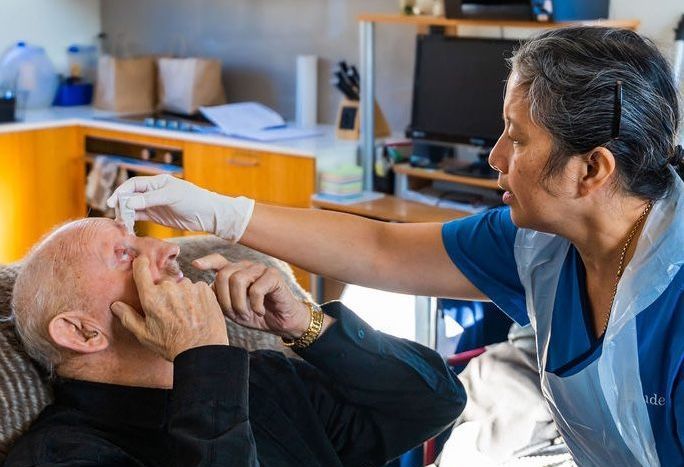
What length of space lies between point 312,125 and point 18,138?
4.02 feet

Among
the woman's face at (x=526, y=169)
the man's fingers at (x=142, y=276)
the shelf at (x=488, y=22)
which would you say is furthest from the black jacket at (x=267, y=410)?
the shelf at (x=488, y=22)

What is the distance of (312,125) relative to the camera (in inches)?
168

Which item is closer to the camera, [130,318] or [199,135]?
[130,318]

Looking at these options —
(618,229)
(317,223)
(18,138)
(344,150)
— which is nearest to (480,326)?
(344,150)

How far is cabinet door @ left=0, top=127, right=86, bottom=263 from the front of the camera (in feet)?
13.8

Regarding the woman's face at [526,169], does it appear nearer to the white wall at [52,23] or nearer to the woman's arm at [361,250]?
the woman's arm at [361,250]

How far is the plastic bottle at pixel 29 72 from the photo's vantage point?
15.3ft

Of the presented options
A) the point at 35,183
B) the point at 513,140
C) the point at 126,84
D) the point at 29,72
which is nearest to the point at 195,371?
the point at 513,140

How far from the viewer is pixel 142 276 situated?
1433mm

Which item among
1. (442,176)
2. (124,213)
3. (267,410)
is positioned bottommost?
(267,410)

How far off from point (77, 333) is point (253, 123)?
2629 millimetres

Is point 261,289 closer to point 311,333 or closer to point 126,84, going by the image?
point 311,333

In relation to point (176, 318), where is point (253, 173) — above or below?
below

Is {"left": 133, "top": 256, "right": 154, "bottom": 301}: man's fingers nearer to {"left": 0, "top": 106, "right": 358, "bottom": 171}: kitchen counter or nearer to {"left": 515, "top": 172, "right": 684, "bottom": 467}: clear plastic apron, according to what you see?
{"left": 515, "top": 172, "right": 684, "bottom": 467}: clear plastic apron
